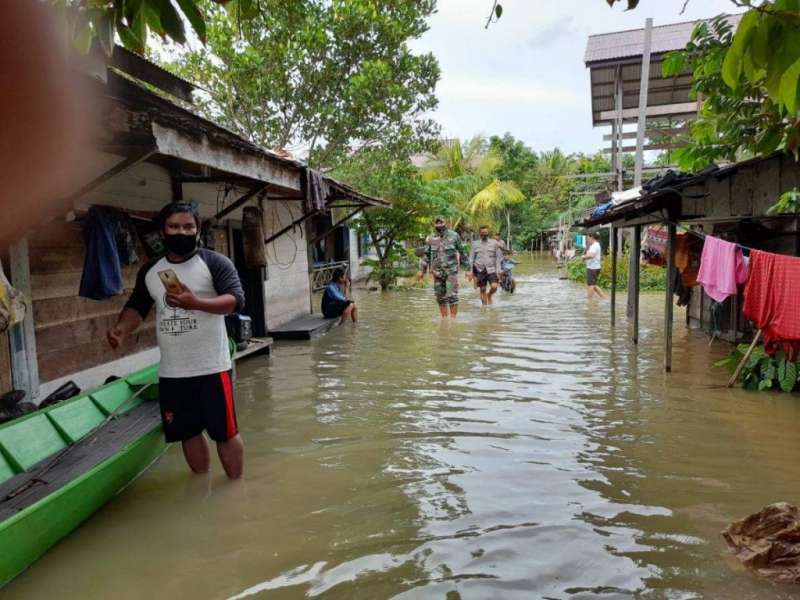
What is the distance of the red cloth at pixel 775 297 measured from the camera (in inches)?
220

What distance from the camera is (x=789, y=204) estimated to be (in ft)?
20.0

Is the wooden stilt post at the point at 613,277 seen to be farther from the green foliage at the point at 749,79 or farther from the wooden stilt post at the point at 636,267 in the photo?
the green foliage at the point at 749,79

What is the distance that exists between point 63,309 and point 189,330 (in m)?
2.75

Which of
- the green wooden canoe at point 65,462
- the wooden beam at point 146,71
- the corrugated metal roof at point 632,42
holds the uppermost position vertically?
the corrugated metal roof at point 632,42

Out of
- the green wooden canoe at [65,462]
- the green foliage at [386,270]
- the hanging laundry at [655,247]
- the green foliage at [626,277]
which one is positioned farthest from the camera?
the green foliage at [386,270]

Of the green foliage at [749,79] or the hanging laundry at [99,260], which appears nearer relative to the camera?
the green foliage at [749,79]

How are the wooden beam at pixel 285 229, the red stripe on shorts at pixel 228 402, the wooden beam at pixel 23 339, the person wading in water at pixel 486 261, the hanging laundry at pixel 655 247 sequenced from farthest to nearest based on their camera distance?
the person wading in water at pixel 486 261 < the wooden beam at pixel 285 229 < the hanging laundry at pixel 655 247 < the wooden beam at pixel 23 339 < the red stripe on shorts at pixel 228 402

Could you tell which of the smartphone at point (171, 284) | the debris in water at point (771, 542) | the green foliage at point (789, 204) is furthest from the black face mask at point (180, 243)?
the green foliage at point (789, 204)

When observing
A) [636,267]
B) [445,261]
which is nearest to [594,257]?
[636,267]

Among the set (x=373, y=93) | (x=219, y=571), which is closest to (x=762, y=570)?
(x=219, y=571)

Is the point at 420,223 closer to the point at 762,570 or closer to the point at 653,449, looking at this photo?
the point at 653,449

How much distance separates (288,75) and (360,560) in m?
12.8

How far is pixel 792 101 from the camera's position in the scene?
4.46 feet

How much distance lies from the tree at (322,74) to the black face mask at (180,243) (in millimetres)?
10164
